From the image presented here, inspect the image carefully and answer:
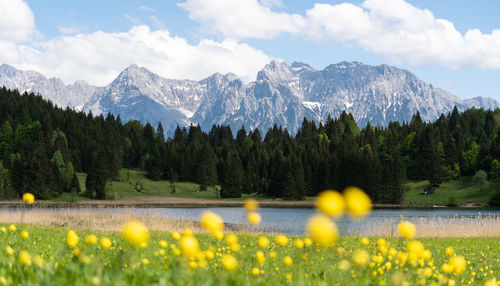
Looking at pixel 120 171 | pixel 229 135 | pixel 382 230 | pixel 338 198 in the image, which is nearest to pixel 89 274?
pixel 338 198

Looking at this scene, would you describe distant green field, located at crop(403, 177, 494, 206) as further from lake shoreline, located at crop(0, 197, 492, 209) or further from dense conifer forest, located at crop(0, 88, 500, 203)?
lake shoreline, located at crop(0, 197, 492, 209)

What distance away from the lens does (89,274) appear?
525cm

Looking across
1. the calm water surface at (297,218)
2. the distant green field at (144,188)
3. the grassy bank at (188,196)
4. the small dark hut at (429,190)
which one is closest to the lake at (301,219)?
the calm water surface at (297,218)

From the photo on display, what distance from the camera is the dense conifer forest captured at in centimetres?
10194

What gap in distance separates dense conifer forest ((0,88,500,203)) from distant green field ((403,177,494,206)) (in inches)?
119

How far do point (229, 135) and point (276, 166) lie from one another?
203 ft

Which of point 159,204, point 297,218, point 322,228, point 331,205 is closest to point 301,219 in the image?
point 297,218

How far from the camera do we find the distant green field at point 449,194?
313ft

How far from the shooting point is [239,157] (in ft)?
448

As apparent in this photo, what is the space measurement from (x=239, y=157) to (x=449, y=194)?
199 feet

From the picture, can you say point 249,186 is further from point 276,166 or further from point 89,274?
point 89,274

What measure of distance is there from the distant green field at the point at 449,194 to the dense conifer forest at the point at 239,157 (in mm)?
3026

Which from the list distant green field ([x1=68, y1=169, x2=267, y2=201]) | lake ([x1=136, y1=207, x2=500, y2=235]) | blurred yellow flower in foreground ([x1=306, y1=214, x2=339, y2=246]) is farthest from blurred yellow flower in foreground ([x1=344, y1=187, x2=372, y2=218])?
distant green field ([x1=68, y1=169, x2=267, y2=201])

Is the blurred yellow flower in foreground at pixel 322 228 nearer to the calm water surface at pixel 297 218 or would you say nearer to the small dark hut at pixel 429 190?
the calm water surface at pixel 297 218
